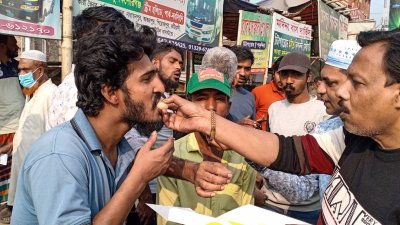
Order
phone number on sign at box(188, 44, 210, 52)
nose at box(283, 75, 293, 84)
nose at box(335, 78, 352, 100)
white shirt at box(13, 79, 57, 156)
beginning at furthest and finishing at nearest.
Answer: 1. phone number on sign at box(188, 44, 210, 52)
2. white shirt at box(13, 79, 57, 156)
3. nose at box(283, 75, 293, 84)
4. nose at box(335, 78, 352, 100)

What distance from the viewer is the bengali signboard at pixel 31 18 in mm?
3629

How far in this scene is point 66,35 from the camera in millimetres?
4203

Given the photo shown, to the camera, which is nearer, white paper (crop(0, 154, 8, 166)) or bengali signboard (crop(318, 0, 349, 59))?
white paper (crop(0, 154, 8, 166))

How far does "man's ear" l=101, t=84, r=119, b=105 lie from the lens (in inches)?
63.5

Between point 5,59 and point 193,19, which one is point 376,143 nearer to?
point 5,59

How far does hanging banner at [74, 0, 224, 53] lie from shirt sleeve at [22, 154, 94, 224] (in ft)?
10.8

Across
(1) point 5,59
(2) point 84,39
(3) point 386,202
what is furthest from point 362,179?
(1) point 5,59

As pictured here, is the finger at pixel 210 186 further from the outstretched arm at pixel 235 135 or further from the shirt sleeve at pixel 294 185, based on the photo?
the shirt sleeve at pixel 294 185

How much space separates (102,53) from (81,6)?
3.00 metres

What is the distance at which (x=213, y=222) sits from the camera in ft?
4.25

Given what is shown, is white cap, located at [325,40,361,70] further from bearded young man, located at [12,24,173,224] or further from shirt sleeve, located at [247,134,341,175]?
bearded young man, located at [12,24,173,224]

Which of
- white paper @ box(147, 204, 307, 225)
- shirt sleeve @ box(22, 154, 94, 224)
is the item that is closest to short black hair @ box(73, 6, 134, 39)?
shirt sleeve @ box(22, 154, 94, 224)

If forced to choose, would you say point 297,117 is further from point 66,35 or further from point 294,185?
point 66,35

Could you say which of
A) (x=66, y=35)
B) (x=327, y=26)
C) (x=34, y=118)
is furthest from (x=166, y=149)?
(x=327, y=26)
